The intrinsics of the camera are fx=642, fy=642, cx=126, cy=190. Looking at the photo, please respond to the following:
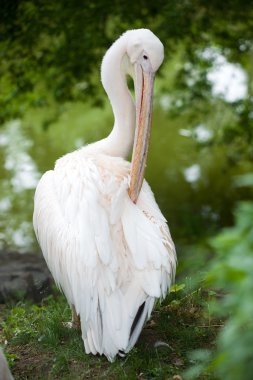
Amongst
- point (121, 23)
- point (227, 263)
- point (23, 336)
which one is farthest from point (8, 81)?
point (227, 263)

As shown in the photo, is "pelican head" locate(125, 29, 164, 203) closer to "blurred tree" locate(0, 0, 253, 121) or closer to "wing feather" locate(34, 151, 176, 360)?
"wing feather" locate(34, 151, 176, 360)

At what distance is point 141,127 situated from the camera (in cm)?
433

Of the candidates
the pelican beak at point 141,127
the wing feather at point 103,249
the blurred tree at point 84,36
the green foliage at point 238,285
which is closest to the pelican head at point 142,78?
the pelican beak at point 141,127

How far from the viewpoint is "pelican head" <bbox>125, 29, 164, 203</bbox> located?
4258mm

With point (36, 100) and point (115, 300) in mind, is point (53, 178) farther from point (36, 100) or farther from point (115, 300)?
point (36, 100)

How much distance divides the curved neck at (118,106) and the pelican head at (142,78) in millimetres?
184

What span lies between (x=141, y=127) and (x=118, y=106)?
1.74 feet

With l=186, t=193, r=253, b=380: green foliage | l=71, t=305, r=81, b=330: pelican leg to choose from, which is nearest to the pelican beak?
l=71, t=305, r=81, b=330: pelican leg

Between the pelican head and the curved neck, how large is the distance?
0.60 feet

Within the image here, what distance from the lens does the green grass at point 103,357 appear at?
143 inches

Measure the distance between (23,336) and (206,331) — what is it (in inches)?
46.1

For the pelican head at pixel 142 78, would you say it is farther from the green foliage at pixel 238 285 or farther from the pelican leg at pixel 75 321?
→ the green foliage at pixel 238 285

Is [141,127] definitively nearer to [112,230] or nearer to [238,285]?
[112,230]

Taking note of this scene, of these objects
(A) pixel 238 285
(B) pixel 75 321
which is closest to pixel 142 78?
(B) pixel 75 321
